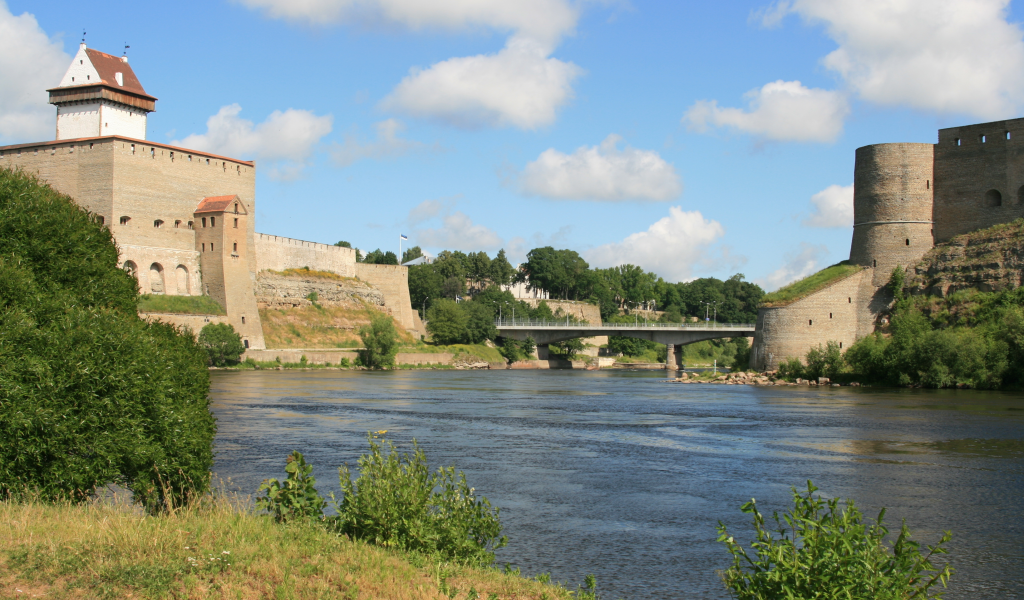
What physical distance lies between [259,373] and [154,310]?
6.11 metres

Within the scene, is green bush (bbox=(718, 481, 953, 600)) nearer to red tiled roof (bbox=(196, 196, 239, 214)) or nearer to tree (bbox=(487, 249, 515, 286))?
red tiled roof (bbox=(196, 196, 239, 214))

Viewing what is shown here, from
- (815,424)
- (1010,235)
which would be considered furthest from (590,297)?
(815,424)

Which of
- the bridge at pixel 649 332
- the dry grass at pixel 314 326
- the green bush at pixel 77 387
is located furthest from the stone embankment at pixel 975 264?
the green bush at pixel 77 387

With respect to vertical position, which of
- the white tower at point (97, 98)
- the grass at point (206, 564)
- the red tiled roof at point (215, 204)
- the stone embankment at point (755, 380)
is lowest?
the stone embankment at point (755, 380)

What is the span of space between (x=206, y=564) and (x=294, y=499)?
63.9 inches

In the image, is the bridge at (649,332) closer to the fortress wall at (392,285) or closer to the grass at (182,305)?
the fortress wall at (392,285)

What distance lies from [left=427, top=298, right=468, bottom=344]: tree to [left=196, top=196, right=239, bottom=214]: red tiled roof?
614 inches

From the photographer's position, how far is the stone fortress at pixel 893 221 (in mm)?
37938

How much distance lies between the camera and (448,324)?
56.3m

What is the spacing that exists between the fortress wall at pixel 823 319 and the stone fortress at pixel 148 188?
26.5m

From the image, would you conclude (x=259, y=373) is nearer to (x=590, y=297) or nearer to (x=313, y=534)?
(x=313, y=534)

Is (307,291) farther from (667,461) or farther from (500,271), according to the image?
(667,461)

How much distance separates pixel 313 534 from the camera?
614cm

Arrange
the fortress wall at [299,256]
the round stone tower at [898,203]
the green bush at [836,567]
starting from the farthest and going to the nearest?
the fortress wall at [299,256], the round stone tower at [898,203], the green bush at [836,567]
